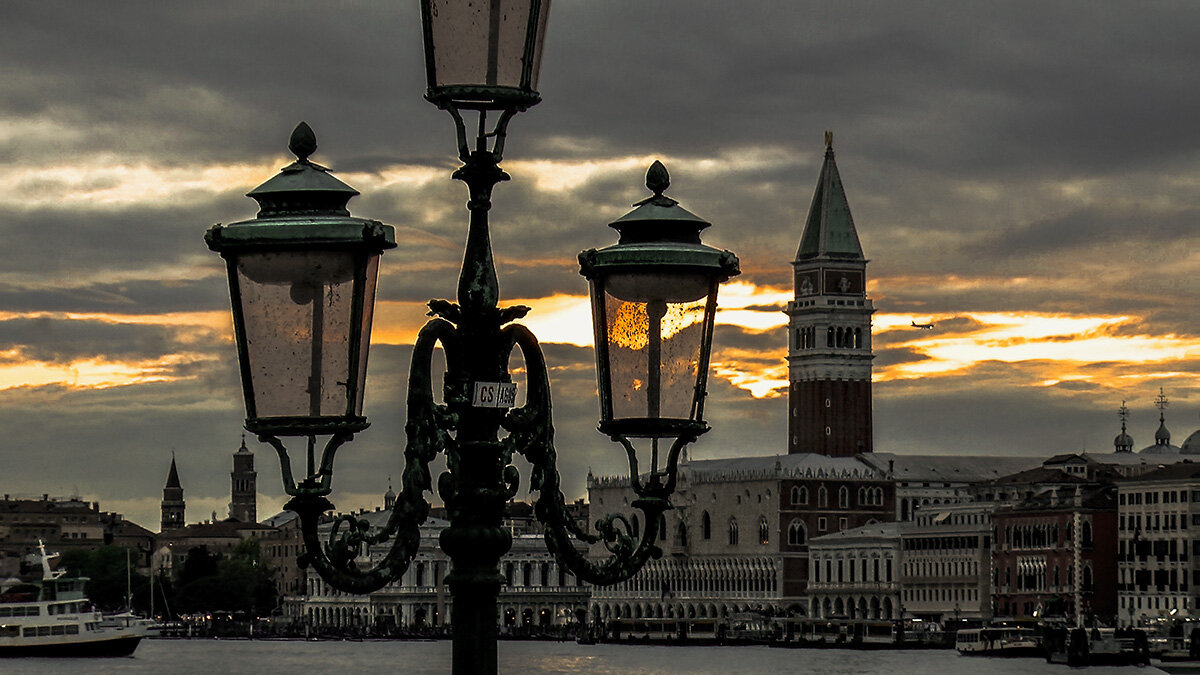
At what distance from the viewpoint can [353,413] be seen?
7465 mm

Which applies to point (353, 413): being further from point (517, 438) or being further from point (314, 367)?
point (517, 438)

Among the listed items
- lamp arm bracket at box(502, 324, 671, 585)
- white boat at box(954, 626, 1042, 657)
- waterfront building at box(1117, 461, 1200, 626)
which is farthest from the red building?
lamp arm bracket at box(502, 324, 671, 585)

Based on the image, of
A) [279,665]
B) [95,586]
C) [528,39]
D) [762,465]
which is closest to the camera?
[528,39]

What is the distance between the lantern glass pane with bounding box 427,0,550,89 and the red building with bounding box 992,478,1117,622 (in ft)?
366

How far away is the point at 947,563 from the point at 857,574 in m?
9.78

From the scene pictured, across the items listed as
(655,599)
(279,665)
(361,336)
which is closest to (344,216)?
(361,336)

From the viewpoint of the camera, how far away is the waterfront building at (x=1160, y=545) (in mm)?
114750

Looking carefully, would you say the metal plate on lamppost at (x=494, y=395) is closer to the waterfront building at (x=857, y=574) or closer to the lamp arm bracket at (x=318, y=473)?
the lamp arm bracket at (x=318, y=473)

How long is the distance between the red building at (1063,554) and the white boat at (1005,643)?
1.68 m

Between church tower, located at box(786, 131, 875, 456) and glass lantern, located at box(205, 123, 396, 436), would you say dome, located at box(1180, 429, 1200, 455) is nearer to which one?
church tower, located at box(786, 131, 875, 456)

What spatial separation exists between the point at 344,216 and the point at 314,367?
0.44m

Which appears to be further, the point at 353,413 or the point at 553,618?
the point at 553,618

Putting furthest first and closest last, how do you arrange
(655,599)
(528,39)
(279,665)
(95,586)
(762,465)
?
1. (95,586)
2. (655,599)
3. (762,465)
4. (279,665)
5. (528,39)

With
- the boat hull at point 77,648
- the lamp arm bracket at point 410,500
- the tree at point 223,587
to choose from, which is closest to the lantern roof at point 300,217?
the lamp arm bracket at point 410,500
